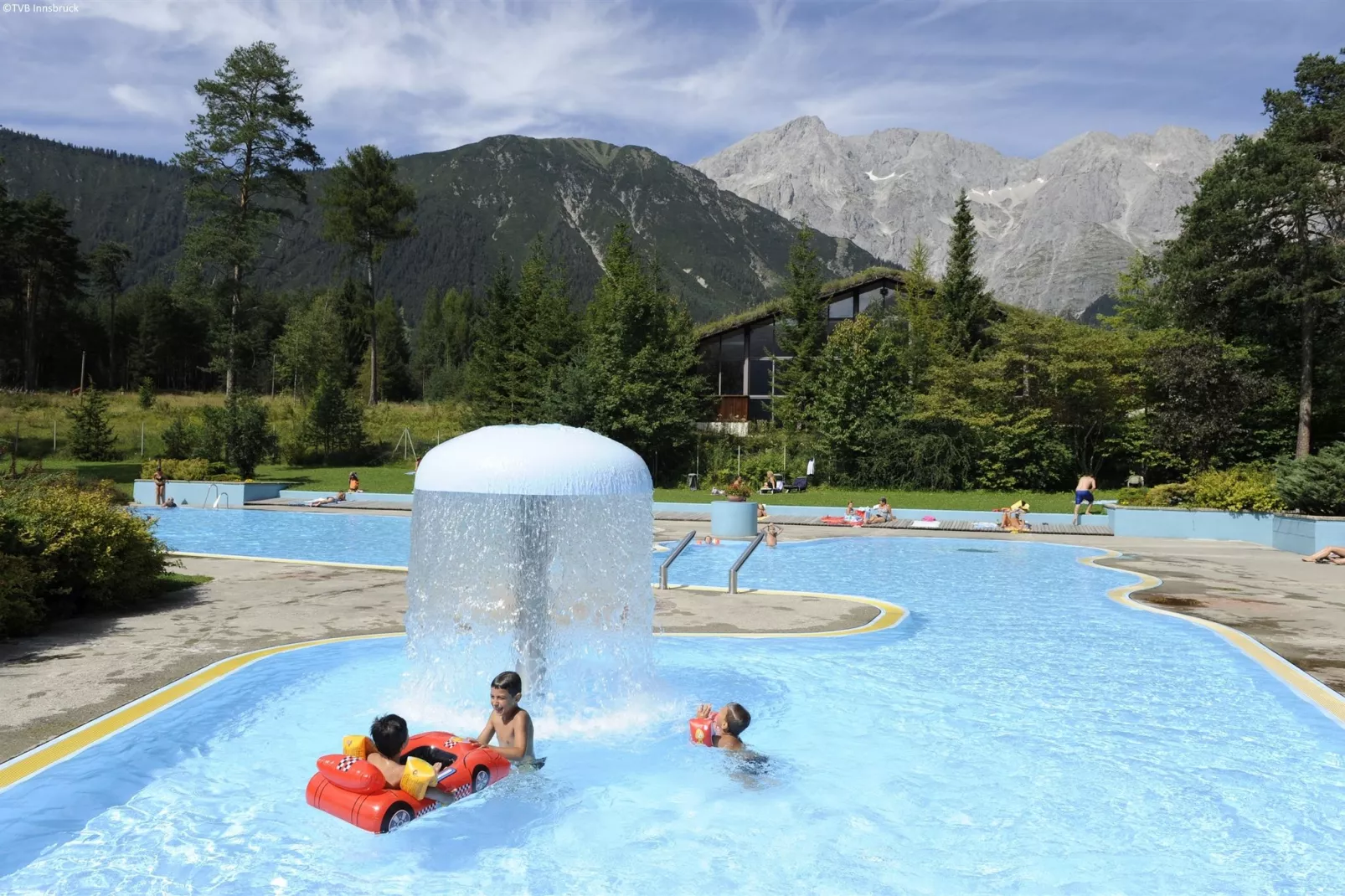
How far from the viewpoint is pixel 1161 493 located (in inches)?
910

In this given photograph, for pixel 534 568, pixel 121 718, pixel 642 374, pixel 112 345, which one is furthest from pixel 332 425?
pixel 112 345

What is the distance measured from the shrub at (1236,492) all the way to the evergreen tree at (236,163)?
38.6 metres

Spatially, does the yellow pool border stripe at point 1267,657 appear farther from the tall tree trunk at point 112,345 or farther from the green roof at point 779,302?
the tall tree trunk at point 112,345

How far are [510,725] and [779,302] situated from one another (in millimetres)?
36393

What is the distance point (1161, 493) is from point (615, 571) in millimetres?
20447

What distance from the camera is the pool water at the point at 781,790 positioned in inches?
204

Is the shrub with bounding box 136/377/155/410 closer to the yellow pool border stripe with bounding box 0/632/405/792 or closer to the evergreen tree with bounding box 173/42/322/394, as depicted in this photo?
the evergreen tree with bounding box 173/42/322/394

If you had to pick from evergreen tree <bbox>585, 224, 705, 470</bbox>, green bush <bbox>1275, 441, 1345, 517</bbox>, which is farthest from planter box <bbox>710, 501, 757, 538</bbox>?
evergreen tree <bbox>585, 224, 705, 470</bbox>

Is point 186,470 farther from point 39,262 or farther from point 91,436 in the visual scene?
point 39,262

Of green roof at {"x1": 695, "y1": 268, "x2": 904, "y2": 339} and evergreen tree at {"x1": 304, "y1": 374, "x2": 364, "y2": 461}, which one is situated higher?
green roof at {"x1": 695, "y1": 268, "x2": 904, "y2": 339}

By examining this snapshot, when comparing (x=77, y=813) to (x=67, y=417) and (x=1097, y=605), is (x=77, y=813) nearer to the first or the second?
(x=1097, y=605)

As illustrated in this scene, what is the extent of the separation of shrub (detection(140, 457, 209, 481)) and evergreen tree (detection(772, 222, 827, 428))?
22.2 m

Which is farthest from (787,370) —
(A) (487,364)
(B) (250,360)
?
(B) (250,360)

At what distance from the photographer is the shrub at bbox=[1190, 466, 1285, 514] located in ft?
69.5
